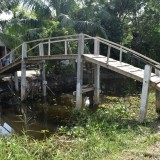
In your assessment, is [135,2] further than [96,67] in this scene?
Yes

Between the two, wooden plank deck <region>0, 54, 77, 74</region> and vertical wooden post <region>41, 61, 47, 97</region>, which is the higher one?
wooden plank deck <region>0, 54, 77, 74</region>

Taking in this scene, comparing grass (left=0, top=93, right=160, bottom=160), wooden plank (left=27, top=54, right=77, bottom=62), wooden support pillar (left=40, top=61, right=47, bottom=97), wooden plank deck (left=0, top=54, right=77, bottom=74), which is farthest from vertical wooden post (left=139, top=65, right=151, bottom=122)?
wooden support pillar (left=40, top=61, right=47, bottom=97)

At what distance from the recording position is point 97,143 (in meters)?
6.25

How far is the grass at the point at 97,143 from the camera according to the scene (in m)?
5.45

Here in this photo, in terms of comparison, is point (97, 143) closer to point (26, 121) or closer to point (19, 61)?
point (26, 121)

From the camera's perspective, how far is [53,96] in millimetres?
15188

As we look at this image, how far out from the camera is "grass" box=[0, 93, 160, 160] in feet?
17.9

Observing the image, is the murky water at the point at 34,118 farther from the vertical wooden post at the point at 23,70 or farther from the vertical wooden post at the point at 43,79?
the vertical wooden post at the point at 43,79

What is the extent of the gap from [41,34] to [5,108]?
5646mm

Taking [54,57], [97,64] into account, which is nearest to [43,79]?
[54,57]

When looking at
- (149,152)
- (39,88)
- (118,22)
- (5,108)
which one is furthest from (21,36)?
(149,152)

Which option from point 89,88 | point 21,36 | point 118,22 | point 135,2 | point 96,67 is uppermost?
point 135,2

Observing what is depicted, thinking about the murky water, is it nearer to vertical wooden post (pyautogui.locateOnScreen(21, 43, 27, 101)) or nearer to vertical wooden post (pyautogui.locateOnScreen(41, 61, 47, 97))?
vertical wooden post (pyautogui.locateOnScreen(21, 43, 27, 101))

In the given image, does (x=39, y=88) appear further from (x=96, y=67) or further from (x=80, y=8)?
(x=80, y=8)
